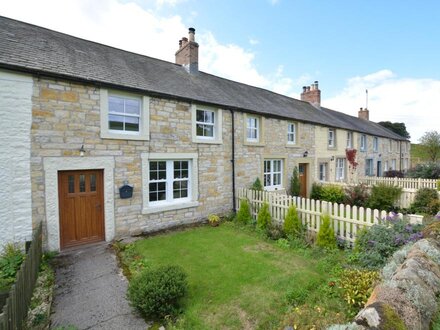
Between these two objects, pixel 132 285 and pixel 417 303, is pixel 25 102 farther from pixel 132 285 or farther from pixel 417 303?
pixel 417 303

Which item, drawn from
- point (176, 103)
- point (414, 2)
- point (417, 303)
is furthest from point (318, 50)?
point (417, 303)

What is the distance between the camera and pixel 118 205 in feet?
24.4

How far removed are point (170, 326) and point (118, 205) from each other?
187 inches

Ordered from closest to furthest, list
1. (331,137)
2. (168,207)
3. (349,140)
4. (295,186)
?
(168,207)
(295,186)
(331,137)
(349,140)

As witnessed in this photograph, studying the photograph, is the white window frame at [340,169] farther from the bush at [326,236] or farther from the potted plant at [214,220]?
the potted plant at [214,220]

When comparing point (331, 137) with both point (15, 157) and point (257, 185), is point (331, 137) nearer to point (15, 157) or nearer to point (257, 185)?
point (257, 185)

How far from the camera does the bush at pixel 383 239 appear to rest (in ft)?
16.8

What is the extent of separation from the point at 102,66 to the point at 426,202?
50.6 ft

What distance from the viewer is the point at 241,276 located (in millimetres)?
5184

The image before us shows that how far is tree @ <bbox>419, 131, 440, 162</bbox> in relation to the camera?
3609cm

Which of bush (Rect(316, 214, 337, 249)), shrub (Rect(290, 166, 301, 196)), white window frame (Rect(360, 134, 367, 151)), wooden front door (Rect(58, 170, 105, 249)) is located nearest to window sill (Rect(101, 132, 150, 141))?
wooden front door (Rect(58, 170, 105, 249))

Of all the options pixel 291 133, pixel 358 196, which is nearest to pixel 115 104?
pixel 291 133

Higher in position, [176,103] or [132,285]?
[176,103]

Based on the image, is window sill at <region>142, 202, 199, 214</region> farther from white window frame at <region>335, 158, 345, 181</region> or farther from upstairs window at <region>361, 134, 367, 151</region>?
upstairs window at <region>361, 134, 367, 151</region>
